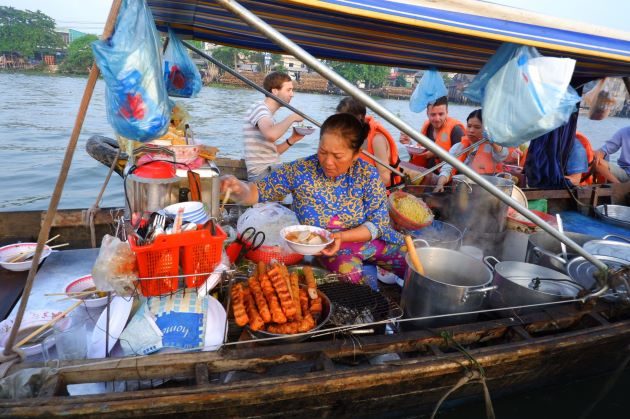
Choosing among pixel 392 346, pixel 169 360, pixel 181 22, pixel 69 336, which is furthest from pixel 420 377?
pixel 181 22

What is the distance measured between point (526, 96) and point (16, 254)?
14.2 feet

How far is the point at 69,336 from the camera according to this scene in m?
2.22

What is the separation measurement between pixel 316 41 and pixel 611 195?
5.65 metres

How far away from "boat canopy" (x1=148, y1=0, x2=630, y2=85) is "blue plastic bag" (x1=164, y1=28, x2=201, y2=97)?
179 millimetres

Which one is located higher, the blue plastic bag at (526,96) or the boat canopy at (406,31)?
the boat canopy at (406,31)

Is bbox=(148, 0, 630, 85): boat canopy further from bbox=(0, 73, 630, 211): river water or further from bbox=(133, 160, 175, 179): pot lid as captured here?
bbox=(0, 73, 630, 211): river water

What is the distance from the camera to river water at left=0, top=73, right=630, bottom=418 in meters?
3.72

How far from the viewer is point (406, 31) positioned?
2979 millimetres

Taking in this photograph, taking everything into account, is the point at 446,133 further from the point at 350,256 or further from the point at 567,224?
the point at 350,256

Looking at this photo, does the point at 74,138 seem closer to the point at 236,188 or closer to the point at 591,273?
the point at 236,188

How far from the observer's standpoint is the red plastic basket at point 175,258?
6.49ft

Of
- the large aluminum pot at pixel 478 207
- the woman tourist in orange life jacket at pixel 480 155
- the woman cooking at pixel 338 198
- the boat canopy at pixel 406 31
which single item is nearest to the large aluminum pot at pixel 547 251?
the large aluminum pot at pixel 478 207

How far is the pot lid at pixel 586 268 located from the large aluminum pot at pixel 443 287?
3.13 ft

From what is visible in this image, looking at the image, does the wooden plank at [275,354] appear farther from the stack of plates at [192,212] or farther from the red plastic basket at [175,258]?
the stack of plates at [192,212]
